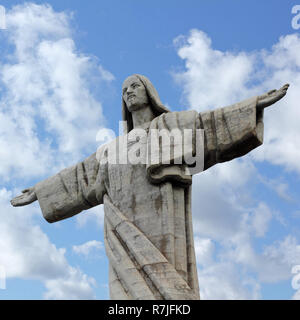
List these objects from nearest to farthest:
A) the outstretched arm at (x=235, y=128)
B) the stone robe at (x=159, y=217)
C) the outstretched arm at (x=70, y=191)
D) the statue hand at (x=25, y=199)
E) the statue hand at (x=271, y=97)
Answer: the stone robe at (x=159, y=217), the statue hand at (x=271, y=97), the outstretched arm at (x=235, y=128), the outstretched arm at (x=70, y=191), the statue hand at (x=25, y=199)

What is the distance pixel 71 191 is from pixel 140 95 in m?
2.45

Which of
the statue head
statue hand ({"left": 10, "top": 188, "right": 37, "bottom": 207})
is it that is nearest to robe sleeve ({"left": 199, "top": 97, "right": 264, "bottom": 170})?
the statue head

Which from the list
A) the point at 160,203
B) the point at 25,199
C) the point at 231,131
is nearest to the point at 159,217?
the point at 160,203

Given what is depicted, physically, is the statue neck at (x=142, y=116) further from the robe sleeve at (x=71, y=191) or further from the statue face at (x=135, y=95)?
the robe sleeve at (x=71, y=191)

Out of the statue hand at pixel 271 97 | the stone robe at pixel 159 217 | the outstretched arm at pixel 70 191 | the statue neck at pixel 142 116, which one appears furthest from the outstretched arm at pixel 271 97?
the outstretched arm at pixel 70 191

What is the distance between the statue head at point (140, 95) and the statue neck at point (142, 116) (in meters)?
0.07

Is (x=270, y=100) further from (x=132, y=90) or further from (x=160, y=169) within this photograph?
(x=132, y=90)

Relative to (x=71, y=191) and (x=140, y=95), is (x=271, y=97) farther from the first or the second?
(x=71, y=191)

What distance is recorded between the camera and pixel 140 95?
37.9ft

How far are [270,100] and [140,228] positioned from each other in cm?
324

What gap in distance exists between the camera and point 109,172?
436 inches

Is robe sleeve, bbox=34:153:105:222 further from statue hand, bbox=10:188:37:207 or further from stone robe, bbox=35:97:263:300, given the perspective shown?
stone robe, bbox=35:97:263:300

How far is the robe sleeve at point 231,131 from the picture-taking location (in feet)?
32.9
